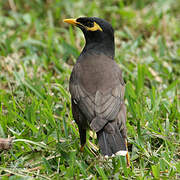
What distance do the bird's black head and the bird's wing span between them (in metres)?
0.64

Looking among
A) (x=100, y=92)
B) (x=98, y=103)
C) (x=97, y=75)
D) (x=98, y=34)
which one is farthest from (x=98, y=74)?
(x=98, y=34)

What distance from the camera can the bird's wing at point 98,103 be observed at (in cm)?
389

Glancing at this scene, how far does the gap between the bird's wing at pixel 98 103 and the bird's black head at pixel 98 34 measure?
0.64 metres

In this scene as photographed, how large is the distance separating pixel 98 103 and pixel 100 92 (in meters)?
0.16

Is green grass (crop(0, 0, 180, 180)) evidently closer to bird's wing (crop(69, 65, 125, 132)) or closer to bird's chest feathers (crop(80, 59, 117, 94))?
bird's wing (crop(69, 65, 125, 132))

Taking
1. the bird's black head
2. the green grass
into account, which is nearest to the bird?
the bird's black head

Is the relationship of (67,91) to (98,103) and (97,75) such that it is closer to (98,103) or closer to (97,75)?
(97,75)

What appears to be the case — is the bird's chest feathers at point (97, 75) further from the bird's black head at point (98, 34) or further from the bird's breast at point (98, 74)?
the bird's black head at point (98, 34)

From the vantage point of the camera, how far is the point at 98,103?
401 centimetres

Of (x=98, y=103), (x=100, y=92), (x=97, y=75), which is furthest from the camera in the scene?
(x=97, y=75)

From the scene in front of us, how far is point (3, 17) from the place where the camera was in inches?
293

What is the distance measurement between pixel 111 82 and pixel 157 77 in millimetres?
2035

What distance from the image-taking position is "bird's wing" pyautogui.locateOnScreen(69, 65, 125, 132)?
3.89m

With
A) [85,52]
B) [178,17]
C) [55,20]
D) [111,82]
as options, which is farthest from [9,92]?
[178,17]
